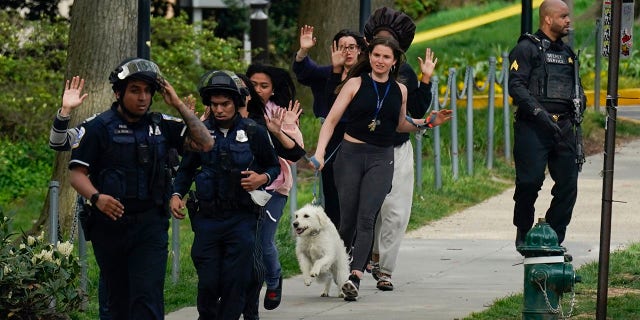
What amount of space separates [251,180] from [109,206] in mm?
895

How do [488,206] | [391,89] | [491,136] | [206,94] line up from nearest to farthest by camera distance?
[206,94], [391,89], [488,206], [491,136]

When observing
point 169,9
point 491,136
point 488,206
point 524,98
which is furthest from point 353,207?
point 169,9

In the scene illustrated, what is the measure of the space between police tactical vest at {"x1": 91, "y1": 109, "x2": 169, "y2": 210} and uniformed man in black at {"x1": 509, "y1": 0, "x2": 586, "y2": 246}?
3964 millimetres

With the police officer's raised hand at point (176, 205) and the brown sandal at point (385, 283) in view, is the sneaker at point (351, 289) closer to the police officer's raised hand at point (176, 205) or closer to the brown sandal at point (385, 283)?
the brown sandal at point (385, 283)

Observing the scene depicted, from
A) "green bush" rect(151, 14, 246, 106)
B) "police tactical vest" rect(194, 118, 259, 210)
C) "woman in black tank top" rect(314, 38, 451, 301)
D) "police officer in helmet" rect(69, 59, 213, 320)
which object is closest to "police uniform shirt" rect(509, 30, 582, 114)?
"woman in black tank top" rect(314, 38, 451, 301)

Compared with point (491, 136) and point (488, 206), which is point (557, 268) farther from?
point (491, 136)

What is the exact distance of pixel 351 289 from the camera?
10.4m

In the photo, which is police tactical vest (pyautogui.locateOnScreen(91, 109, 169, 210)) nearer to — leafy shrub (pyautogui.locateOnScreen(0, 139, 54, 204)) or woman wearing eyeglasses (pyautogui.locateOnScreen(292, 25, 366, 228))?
woman wearing eyeglasses (pyautogui.locateOnScreen(292, 25, 366, 228))

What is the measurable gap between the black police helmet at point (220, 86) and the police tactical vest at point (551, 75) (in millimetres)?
3534

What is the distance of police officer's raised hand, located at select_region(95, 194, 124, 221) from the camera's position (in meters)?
7.69

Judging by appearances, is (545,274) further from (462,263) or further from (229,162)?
(462,263)

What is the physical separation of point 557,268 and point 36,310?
269 cm

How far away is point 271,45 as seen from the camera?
100.0 feet

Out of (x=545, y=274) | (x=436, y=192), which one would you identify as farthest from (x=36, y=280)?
(x=436, y=192)
